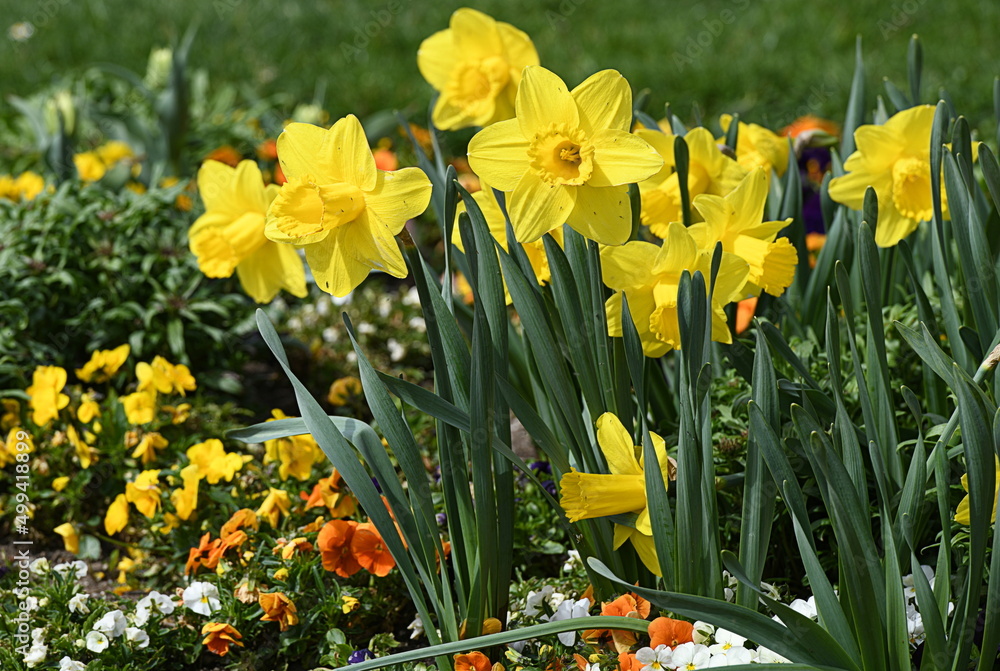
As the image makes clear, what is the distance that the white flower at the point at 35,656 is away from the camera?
164cm

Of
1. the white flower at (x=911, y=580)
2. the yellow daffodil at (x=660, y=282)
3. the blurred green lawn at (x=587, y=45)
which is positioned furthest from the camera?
the blurred green lawn at (x=587, y=45)

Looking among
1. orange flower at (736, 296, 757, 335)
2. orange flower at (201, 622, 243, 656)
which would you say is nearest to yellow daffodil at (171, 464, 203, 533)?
orange flower at (201, 622, 243, 656)

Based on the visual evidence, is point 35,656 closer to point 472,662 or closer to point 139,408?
point 139,408

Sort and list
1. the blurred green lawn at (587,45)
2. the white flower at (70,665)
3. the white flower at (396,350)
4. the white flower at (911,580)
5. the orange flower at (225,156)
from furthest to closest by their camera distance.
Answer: the blurred green lawn at (587,45), the orange flower at (225,156), the white flower at (396,350), the white flower at (70,665), the white flower at (911,580)

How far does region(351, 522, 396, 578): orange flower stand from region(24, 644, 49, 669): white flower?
1.89 ft

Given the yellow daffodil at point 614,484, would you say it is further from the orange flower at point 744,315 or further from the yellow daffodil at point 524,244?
the orange flower at point 744,315

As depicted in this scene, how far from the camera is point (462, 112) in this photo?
1874 mm

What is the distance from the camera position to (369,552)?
5.52ft

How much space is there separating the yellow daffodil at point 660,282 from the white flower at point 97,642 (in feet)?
3.45

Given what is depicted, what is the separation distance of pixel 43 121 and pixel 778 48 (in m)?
3.88

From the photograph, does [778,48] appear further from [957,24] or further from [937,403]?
[937,403]

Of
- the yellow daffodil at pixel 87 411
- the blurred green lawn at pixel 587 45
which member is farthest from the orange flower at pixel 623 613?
the blurred green lawn at pixel 587 45

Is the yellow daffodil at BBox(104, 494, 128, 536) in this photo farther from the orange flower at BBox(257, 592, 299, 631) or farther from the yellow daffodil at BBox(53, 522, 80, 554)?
the orange flower at BBox(257, 592, 299, 631)

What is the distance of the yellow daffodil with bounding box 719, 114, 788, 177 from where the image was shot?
194 cm
